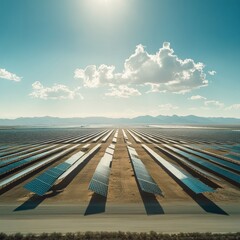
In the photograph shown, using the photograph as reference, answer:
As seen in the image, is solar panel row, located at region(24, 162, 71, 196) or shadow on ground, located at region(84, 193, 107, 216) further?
solar panel row, located at region(24, 162, 71, 196)

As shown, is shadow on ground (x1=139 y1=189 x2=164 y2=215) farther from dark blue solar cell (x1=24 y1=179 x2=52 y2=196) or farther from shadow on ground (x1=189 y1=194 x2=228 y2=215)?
dark blue solar cell (x1=24 y1=179 x2=52 y2=196)

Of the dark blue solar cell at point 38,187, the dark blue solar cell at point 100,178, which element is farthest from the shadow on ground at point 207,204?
the dark blue solar cell at point 38,187

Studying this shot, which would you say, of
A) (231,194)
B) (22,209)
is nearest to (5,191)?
(22,209)

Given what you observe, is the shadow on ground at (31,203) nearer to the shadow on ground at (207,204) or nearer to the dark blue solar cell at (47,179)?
the dark blue solar cell at (47,179)

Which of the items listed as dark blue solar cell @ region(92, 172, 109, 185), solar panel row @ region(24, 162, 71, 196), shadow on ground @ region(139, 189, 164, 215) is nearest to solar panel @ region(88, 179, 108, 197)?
dark blue solar cell @ region(92, 172, 109, 185)

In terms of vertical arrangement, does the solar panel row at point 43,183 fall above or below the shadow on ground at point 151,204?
above

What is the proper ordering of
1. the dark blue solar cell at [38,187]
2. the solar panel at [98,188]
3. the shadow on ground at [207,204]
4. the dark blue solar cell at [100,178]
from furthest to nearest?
1. the dark blue solar cell at [100,178]
2. the dark blue solar cell at [38,187]
3. the solar panel at [98,188]
4. the shadow on ground at [207,204]

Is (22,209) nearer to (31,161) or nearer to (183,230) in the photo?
(183,230)

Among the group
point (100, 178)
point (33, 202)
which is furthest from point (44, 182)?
point (100, 178)

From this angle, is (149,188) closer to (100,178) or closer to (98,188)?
(98,188)
